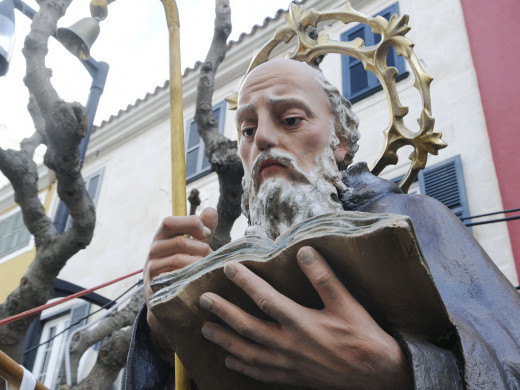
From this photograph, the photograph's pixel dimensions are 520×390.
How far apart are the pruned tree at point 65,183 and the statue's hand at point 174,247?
222 centimetres

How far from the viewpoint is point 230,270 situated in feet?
5.00

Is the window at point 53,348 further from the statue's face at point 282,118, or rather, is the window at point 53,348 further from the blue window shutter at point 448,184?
the statue's face at point 282,118

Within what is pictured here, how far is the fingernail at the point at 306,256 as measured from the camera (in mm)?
1460

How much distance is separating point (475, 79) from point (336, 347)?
257 inches

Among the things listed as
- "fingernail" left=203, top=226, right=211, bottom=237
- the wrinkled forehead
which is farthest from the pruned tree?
"fingernail" left=203, top=226, right=211, bottom=237

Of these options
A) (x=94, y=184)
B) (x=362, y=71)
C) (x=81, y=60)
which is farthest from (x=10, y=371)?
(x=94, y=184)

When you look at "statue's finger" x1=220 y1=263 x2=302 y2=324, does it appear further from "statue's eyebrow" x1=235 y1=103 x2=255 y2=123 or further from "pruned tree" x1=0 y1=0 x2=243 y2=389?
"pruned tree" x1=0 y1=0 x2=243 y2=389

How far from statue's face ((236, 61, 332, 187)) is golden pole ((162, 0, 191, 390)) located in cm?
24

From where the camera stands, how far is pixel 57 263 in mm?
5125

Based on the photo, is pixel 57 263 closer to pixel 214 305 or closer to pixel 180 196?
pixel 180 196

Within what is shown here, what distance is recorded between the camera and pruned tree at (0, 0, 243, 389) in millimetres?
4512

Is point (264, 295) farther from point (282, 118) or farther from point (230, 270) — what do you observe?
point (282, 118)

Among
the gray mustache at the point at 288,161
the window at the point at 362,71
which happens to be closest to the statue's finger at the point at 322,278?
the gray mustache at the point at 288,161

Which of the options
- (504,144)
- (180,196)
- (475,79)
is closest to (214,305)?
(180,196)
